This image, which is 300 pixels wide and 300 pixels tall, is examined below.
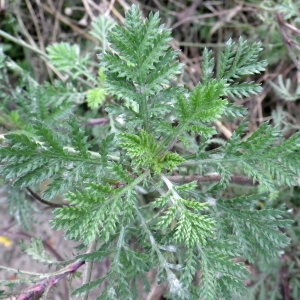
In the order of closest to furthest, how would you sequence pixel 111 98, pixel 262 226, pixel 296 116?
1. pixel 262 226
2. pixel 111 98
3. pixel 296 116

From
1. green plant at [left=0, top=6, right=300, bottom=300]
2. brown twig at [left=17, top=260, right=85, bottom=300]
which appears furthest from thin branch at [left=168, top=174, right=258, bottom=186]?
brown twig at [left=17, top=260, right=85, bottom=300]

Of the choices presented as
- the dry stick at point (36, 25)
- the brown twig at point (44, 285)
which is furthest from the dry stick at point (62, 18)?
the brown twig at point (44, 285)

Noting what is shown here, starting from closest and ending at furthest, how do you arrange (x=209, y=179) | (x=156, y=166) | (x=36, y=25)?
1. (x=156, y=166)
2. (x=209, y=179)
3. (x=36, y=25)

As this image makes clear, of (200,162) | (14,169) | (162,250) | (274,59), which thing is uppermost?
(274,59)

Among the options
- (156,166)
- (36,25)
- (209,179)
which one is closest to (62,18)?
(36,25)

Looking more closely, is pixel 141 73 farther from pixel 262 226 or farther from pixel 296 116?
pixel 296 116

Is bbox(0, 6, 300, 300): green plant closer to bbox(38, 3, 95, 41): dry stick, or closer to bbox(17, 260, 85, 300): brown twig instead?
bbox(17, 260, 85, 300): brown twig

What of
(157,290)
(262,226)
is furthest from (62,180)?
(157,290)

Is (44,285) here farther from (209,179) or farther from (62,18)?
(62,18)

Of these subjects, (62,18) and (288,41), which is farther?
(62,18)
